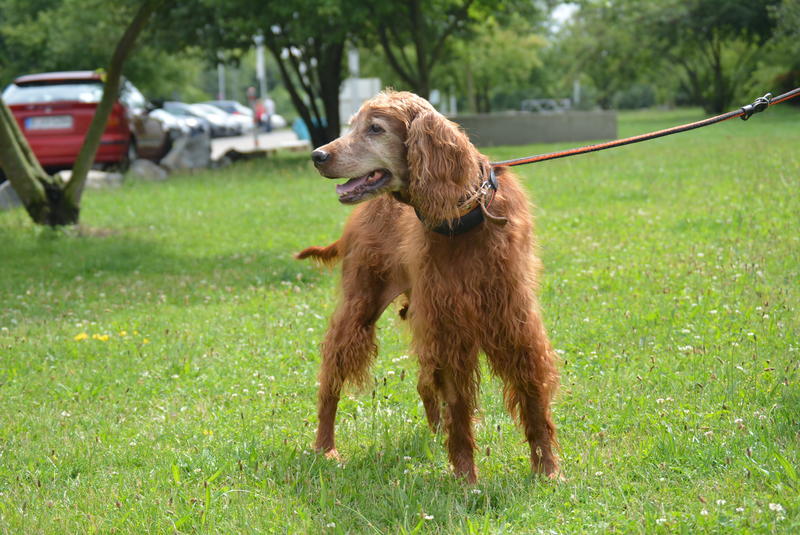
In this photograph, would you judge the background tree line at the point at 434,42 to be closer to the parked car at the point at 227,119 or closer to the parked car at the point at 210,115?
the parked car at the point at 210,115

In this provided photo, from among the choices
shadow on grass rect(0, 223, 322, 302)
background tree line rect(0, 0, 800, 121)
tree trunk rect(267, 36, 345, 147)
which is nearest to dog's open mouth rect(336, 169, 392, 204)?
shadow on grass rect(0, 223, 322, 302)

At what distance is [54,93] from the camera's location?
51.5 ft

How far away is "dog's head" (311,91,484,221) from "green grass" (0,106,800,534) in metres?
0.98

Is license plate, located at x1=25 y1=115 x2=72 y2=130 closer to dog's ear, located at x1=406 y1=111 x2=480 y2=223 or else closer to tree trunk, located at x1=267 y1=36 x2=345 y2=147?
tree trunk, located at x1=267 y1=36 x2=345 y2=147

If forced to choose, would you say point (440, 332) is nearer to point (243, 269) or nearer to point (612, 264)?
point (612, 264)

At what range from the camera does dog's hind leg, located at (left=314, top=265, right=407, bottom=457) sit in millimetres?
4105

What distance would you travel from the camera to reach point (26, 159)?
10.2m

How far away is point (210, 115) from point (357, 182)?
3931 cm

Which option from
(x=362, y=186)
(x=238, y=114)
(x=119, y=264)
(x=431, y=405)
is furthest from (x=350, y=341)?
(x=238, y=114)

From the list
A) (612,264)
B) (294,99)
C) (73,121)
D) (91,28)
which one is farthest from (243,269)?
(91,28)

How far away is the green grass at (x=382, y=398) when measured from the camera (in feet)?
11.1

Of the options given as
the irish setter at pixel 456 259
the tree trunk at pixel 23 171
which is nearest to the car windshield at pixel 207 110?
the tree trunk at pixel 23 171

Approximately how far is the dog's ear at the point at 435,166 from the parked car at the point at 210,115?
116 feet

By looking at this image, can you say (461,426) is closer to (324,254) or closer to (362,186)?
(362,186)
